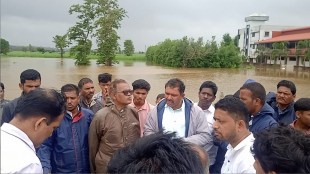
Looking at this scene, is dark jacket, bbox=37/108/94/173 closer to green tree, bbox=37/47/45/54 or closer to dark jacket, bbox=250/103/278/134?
dark jacket, bbox=250/103/278/134

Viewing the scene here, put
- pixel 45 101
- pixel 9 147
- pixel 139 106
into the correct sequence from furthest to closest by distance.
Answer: pixel 139 106 < pixel 45 101 < pixel 9 147

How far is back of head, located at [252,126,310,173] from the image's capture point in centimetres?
126

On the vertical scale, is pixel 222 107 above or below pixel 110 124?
above

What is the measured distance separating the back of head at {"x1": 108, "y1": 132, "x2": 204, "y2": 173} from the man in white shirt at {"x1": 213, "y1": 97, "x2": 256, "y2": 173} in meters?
0.92

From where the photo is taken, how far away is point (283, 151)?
4.26 feet

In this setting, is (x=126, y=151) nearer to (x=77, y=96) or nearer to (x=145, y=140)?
(x=145, y=140)

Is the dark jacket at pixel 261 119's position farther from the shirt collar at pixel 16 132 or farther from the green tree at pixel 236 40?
the green tree at pixel 236 40

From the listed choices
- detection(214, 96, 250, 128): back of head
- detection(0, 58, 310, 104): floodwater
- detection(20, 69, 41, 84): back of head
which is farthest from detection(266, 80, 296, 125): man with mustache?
detection(0, 58, 310, 104): floodwater

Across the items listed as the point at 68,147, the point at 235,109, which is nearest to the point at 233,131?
the point at 235,109

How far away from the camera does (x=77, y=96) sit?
2879 mm

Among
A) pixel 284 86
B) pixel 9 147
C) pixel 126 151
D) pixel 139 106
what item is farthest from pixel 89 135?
pixel 284 86

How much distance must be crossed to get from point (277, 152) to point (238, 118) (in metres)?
0.77

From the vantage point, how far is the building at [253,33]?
1794 inches

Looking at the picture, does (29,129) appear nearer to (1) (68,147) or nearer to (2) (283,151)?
(2) (283,151)
